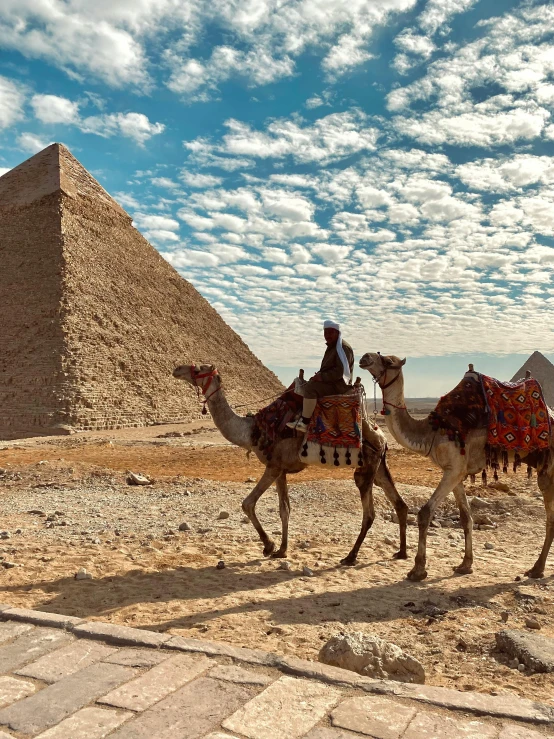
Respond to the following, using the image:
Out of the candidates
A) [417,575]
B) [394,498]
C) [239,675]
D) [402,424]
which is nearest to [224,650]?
[239,675]

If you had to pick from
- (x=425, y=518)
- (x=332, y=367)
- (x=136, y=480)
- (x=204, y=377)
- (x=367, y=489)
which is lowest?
(x=136, y=480)

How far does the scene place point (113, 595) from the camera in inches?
175

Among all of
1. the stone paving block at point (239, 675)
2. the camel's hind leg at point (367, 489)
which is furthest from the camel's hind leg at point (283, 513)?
the stone paving block at point (239, 675)

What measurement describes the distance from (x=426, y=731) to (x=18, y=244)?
198 ft

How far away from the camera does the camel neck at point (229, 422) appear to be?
5.98 meters

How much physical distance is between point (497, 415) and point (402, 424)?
0.85 m

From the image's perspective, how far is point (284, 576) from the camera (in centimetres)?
514

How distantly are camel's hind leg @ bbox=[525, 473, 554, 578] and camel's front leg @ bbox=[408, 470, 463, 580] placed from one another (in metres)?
0.89

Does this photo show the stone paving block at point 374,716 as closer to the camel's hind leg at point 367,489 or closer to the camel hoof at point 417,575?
the camel hoof at point 417,575

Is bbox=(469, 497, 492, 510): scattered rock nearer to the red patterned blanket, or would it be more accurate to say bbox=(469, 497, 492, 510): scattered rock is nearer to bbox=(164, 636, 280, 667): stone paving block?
the red patterned blanket

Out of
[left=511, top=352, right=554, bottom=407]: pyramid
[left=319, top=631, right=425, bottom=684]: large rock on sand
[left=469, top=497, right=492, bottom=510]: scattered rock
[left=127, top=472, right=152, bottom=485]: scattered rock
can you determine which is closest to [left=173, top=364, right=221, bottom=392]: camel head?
[left=319, top=631, right=425, bottom=684]: large rock on sand

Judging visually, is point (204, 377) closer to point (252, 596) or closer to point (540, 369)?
point (252, 596)

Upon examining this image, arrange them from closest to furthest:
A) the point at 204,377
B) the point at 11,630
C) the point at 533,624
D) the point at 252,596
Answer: the point at 11,630
the point at 533,624
the point at 252,596
the point at 204,377

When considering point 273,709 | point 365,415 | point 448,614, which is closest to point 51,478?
point 365,415
